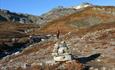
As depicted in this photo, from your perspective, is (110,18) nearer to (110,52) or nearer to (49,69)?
(110,52)

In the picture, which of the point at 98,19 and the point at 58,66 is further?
the point at 98,19

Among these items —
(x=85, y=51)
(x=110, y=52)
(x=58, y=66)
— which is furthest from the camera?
(x=85, y=51)

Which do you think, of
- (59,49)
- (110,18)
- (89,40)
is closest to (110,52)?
(59,49)

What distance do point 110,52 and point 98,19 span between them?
65922mm

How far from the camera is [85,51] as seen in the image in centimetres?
5762

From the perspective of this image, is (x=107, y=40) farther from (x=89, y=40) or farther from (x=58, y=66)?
(x=58, y=66)

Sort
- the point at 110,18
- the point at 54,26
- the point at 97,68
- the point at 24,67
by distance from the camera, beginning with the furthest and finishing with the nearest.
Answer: the point at 54,26, the point at 110,18, the point at 24,67, the point at 97,68

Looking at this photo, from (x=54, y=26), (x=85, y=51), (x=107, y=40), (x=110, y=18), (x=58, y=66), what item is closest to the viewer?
(x=58, y=66)

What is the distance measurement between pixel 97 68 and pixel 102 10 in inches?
3429

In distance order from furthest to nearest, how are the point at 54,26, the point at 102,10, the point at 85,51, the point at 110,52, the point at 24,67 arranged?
the point at 54,26, the point at 102,10, the point at 85,51, the point at 110,52, the point at 24,67

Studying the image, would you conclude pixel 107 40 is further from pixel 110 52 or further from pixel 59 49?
pixel 59 49

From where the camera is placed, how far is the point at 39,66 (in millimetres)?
46906

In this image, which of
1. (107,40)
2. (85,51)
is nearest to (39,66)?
(85,51)

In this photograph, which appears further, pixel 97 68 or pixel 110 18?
pixel 110 18
